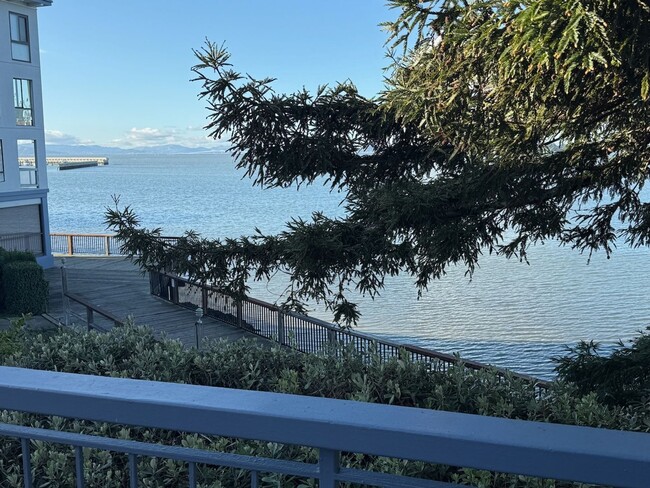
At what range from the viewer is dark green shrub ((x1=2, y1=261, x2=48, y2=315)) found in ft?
61.5

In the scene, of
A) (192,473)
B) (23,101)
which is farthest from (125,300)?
(192,473)

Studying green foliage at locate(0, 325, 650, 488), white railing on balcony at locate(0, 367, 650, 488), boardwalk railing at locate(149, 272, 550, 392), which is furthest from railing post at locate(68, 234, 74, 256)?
white railing on balcony at locate(0, 367, 650, 488)

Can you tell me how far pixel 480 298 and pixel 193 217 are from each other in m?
46.5

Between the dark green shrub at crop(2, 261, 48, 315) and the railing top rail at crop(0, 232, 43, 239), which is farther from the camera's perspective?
the railing top rail at crop(0, 232, 43, 239)

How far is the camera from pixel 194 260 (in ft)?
21.2

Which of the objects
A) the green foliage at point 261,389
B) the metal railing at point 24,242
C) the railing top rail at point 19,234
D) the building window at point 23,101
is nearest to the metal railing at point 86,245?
the metal railing at point 24,242

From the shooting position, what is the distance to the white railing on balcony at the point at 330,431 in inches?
42.0

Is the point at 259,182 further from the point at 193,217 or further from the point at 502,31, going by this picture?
the point at 193,217

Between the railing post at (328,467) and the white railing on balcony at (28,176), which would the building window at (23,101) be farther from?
the railing post at (328,467)

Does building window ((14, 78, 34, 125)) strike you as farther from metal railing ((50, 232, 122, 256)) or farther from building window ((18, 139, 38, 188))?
metal railing ((50, 232, 122, 256))

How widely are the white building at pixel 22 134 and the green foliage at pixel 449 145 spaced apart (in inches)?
784

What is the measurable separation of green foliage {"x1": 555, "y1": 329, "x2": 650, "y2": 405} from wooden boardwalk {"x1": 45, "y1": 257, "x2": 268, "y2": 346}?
Result: 27.7ft

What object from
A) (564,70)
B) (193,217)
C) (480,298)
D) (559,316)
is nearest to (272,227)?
(193,217)

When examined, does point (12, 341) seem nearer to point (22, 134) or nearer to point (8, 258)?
point (8, 258)
